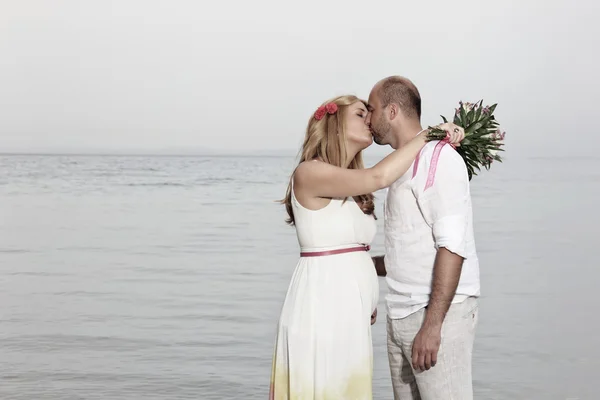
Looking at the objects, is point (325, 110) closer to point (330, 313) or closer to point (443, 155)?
point (443, 155)

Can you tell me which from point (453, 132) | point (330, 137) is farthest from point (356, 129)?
point (453, 132)

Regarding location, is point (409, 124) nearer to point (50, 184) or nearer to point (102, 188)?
point (102, 188)

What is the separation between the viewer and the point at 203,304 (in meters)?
8.34

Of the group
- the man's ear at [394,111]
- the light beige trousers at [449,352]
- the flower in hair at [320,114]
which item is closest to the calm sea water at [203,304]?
the light beige trousers at [449,352]

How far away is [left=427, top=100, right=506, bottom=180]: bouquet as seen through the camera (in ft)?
11.5

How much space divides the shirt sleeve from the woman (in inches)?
14.7

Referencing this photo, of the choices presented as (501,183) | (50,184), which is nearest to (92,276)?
(50,184)

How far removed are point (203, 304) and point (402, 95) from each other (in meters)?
5.21

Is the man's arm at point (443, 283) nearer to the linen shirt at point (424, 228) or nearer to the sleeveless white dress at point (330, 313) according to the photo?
the linen shirt at point (424, 228)

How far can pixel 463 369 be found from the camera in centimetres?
332

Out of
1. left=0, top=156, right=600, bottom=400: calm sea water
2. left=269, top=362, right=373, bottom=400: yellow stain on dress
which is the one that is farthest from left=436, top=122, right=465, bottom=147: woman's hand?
left=0, top=156, right=600, bottom=400: calm sea water

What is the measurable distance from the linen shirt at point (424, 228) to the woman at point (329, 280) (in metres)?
0.21

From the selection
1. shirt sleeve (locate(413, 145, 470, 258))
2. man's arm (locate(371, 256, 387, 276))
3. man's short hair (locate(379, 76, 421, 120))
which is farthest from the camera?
man's arm (locate(371, 256, 387, 276))

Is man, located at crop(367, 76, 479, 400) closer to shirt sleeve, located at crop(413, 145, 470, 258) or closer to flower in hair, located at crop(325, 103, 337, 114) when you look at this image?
shirt sleeve, located at crop(413, 145, 470, 258)
